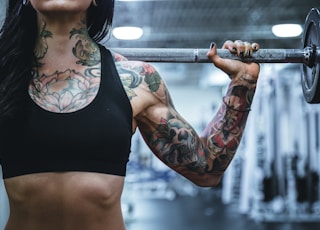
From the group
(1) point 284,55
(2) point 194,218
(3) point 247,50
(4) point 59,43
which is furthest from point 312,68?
(2) point 194,218

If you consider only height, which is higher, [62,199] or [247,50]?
[247,50]

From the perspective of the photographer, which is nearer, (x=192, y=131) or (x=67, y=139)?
(x=67, y=139)

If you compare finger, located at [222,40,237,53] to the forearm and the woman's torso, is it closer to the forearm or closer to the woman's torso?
the forearm

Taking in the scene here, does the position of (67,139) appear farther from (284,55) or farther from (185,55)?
(284,55)

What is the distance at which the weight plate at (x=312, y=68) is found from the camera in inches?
62.9

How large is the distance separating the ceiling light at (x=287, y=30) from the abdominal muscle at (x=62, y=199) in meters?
6.57

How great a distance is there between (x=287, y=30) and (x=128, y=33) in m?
2.29

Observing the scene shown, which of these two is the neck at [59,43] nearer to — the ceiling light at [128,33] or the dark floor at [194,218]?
the ceiling light at [128,33]

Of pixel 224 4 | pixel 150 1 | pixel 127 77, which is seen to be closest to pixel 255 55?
pixel 127 77

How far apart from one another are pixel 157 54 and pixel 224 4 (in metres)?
5.69

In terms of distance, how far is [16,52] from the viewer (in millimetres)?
1284

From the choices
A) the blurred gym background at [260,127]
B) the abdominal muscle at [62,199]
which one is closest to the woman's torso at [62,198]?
the abdominal muscle at [62,199]

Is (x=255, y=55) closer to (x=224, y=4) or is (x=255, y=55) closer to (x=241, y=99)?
(x=241, y=99)

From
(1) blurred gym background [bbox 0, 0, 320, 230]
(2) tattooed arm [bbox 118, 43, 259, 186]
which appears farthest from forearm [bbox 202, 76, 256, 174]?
(1) blurred gym background [bbox 0, 0, 320, 230]
